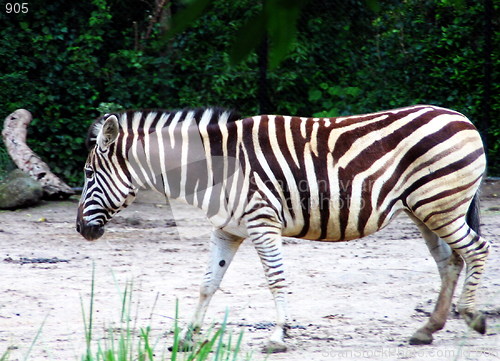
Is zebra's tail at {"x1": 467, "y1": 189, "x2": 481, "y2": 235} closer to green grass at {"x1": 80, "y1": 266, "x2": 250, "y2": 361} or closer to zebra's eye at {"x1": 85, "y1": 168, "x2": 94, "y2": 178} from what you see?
green grass at {"x1": 80, "y1": 266, "x2": 250, "y2": 361}

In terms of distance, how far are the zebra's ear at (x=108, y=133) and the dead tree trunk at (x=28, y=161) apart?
13.9 ft

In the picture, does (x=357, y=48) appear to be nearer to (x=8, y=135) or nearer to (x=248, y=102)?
(x=248, y=102)

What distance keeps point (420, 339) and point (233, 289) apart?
1.75 meters

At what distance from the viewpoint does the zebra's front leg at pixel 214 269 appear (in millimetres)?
4531

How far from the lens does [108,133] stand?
479 centimetres

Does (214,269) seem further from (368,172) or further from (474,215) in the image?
(474,215)

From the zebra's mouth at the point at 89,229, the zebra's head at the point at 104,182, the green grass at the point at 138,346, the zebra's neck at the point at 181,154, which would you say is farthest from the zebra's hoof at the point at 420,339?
the zebra's mouth at the point at 89,229

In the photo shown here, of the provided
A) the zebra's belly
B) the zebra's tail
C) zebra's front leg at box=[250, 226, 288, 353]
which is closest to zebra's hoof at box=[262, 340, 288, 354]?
zebra's front leg at box=[250, 226, 288, 353]

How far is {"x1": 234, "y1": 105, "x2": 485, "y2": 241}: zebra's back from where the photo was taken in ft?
14.7

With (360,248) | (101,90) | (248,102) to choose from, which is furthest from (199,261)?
(101,90)

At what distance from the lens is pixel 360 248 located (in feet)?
23.2

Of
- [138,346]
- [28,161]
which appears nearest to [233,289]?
[138,346]

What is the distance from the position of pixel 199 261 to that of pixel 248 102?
340 cm

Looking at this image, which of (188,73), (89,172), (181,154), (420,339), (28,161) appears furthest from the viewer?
(188,73)
